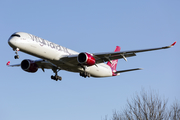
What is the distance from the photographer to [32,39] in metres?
33.7

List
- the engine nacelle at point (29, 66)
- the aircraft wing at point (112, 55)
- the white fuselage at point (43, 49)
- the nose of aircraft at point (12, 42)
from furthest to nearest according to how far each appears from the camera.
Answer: the engine nacelle at point (29, 66) < the aircraft wing at point (112, 55) < the white fuselage at point (43, 49) < the nose of aircraft at point (12, 42)

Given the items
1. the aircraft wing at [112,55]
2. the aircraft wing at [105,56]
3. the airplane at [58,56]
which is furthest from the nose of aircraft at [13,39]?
the aircraft wing at [112,55]

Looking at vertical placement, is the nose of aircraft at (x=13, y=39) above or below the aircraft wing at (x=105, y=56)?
above

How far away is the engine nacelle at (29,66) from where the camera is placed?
131 ft

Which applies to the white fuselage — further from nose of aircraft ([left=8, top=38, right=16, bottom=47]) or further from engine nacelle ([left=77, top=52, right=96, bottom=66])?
engine nacelle ([left=77, top=52, right=96, bottom=66])

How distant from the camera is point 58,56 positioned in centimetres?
3562

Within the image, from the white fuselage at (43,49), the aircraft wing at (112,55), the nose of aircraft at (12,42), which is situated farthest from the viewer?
the aircraft wing at (112,55)

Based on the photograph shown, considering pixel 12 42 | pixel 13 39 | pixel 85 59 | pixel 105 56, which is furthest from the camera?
pixel 105 56

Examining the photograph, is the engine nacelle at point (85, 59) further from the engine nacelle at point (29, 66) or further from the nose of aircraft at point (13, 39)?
the engine nacelle at point (29, 66)

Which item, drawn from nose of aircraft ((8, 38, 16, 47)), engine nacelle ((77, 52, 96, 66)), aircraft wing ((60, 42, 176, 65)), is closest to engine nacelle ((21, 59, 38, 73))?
aircraft wing ((60, 42, 176, 65))

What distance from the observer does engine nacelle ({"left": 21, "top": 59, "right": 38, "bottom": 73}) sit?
40.0 metres

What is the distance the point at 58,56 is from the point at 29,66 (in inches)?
247

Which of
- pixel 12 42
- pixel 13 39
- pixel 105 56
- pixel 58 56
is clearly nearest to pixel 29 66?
pixel 58 56

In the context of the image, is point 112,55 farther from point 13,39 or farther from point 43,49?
point 13,39
